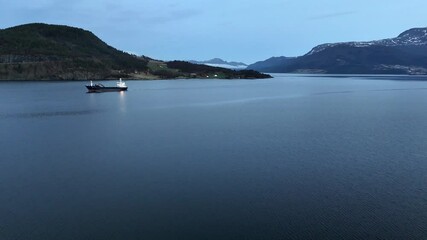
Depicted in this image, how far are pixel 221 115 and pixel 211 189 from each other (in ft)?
129

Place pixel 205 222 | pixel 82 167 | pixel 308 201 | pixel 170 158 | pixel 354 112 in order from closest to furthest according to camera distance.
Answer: pixel 205 222 < pixel 308 201 < pixel 82 167 < pixel 170 158 < pixel 354 112

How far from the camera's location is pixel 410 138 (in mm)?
40656

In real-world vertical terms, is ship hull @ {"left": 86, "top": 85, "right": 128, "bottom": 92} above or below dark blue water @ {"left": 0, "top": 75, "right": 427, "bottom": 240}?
above

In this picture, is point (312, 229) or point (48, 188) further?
point (48, 188)

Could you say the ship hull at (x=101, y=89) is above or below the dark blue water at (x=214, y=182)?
above

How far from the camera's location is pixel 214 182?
25.6 metres

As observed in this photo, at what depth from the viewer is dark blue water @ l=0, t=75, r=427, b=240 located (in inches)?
731

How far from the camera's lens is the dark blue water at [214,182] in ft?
61.0

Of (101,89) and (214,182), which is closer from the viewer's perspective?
(214,182)

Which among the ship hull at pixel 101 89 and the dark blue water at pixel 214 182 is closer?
the dark blue water at pixel 214 182

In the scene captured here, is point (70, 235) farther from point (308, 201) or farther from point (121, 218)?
point (308, 201)

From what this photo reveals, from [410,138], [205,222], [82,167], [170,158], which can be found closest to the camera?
[205,222]

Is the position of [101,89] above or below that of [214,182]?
above

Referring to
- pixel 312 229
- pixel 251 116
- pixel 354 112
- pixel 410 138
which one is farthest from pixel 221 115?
pixel 312 229
